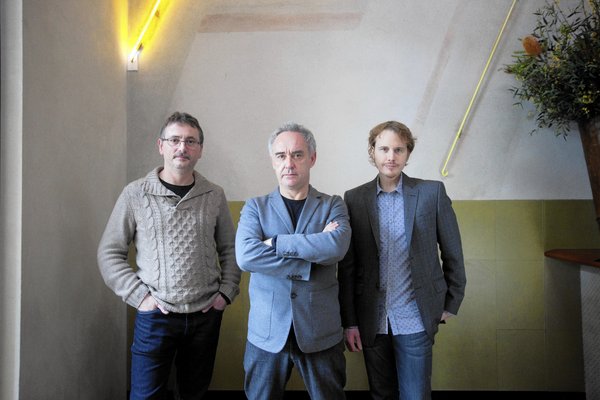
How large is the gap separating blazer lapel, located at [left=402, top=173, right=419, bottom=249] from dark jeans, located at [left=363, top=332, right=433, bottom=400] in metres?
0.43

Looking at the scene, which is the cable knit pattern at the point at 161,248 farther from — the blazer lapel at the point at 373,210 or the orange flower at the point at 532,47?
the orange flower at the point at 532,47

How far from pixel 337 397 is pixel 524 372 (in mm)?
1715

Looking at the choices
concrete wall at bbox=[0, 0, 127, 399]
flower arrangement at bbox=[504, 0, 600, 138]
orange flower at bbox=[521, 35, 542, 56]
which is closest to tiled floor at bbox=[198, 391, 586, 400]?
concrete wall at bbox=[0, 0, 127, 399]

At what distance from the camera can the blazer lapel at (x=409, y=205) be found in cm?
173

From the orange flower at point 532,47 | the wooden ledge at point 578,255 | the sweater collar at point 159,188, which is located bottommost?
the wooden ledge at point 578,255

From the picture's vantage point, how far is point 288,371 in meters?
1.56

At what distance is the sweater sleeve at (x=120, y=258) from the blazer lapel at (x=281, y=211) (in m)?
0.70

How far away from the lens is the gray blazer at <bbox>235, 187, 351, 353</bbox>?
1.48 meters

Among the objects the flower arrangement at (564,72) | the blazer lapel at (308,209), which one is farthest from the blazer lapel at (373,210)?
the flower arrangement at (564,72)

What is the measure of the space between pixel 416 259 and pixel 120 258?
1327 millimetres

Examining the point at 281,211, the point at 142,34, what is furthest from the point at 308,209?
the point at 142,34

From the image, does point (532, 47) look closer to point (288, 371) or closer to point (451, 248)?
point (451, 248)

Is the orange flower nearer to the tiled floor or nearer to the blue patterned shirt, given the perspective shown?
the blue patterned shirt

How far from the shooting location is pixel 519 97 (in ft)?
8.52
